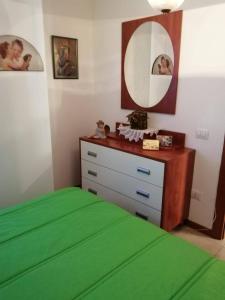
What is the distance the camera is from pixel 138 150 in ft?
7.72

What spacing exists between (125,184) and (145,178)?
27 cm

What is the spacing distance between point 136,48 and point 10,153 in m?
1.66

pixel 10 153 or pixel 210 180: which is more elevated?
pixel 10 153

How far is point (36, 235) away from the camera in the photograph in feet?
4.54

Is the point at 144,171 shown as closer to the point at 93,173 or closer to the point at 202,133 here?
the point at 202,133

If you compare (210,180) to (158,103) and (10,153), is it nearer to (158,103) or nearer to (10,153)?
(158,103)

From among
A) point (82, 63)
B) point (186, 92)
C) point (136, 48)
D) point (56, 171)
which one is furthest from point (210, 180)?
point (82, 63)

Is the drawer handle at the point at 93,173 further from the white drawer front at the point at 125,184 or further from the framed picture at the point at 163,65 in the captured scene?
the framed picture at the point at 163,65

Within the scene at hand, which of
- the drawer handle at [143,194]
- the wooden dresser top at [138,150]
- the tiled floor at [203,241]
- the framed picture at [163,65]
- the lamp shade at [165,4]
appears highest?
the lamp shade at [165,4]

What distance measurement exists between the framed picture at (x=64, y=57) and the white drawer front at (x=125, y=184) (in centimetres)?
103

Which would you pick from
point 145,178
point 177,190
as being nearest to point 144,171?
point 145,178

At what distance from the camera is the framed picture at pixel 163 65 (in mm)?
2406

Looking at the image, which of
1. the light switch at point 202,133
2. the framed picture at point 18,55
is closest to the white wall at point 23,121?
the framed picture at point 18,55

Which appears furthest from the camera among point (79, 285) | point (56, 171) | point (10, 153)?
point (56, 171)
